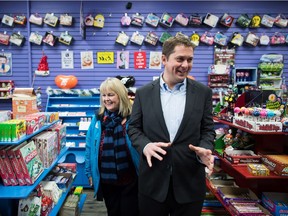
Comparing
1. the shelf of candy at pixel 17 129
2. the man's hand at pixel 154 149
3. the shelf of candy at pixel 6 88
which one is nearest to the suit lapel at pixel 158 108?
the man's hand at pixel 154 149

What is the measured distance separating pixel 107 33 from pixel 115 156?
3.89 m

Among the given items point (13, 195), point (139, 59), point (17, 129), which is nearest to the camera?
point (13, 195)

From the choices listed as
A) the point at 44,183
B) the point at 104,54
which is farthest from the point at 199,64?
the point at 44,183

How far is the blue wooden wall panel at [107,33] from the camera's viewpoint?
5.68 metres

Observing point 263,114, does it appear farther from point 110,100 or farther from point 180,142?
point 110,100

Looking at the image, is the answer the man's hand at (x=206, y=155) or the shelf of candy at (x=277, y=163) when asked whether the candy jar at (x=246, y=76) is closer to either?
the shelf of candy at (x=277, y=163)

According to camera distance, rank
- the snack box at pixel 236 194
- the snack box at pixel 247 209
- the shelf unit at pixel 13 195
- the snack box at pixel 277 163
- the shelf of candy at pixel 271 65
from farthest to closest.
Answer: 1. the shelf of candy at pixel 271 65
2. the snack box at pixel 236 194
3. the snack box at pixel 247 209
4. the snack box at pixel 277 163
5. the shelf unit at pixel 13 195

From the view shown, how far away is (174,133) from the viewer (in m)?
1.82

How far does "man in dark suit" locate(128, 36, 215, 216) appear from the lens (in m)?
1.77

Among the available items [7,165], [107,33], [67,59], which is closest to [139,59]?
[107,33]

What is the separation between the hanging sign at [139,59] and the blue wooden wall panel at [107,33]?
0.10m

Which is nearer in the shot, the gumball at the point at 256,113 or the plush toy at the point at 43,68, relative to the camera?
the gumball at the point at 256,113

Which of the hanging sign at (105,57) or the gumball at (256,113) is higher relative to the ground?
the hanging sign at (105,57)

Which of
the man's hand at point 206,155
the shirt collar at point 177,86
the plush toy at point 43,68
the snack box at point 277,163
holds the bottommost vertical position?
the snack box at point 277,163
